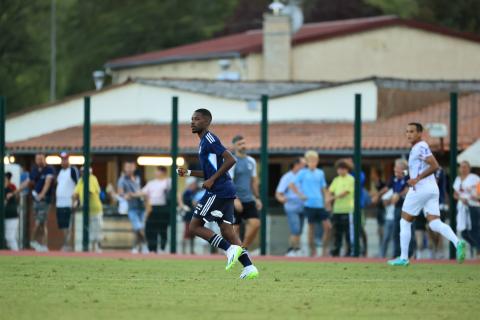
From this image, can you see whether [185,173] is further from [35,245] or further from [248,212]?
[35,245]

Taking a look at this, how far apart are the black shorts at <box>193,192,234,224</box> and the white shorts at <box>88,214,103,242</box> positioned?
30.2 ft

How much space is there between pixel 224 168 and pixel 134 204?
35.3 feet

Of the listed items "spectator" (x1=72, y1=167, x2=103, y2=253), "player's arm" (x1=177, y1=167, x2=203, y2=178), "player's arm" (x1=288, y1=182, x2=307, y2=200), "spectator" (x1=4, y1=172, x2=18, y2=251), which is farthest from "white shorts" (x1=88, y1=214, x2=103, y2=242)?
"player's arm" (x1=177, y1=167, x2=203, y2=178)

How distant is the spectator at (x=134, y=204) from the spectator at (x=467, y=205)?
5.49m

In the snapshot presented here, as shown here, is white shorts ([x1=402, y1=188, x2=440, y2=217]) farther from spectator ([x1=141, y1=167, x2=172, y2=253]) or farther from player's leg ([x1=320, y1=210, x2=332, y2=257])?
spectator ([x1=141, y1=167, x2=172, y2=253])

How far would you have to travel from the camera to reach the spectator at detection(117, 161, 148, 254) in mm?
25828

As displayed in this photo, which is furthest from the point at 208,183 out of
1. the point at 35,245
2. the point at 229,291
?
the point at 35,245

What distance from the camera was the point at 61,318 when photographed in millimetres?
11422

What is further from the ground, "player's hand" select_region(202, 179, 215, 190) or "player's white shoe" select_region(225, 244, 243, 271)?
"player's hand" select_region(202, 179, 215, 190)

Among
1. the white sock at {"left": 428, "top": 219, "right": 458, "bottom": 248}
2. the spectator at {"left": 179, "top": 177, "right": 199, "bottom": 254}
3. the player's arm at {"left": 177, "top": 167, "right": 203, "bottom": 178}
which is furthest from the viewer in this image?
the spectator at {"left": 179, "top": 177, "right": 199, "bottom": 254}

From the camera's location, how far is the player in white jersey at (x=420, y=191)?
1875cm

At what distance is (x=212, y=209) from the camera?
15953 millimetres

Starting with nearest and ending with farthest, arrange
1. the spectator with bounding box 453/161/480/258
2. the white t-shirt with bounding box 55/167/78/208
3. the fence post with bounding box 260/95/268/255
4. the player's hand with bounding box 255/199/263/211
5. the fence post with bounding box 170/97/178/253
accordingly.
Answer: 1. the player's hand with bounding box 255/199/263/211
2. the spectator with bounding box 453/161/480/258
3. the fence post with bounding box 260/95/268/255
4. the fence post with bounding box 170/97/178/253
5. the white t-shirt with bounding box 55/167/78/208

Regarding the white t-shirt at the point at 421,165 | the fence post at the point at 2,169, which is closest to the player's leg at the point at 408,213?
the white t-shirt at the point at 421,165
